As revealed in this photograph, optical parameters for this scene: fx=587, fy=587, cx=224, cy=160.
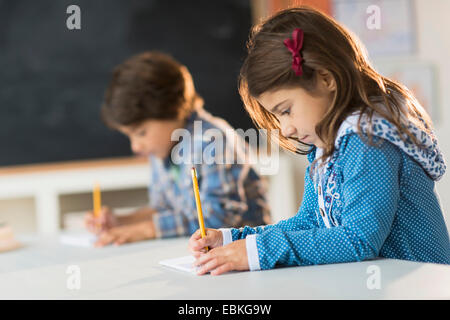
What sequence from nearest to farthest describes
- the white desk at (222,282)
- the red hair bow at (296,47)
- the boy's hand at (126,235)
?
the white desk at (222,282) < the red hair bow at (296,47) < the boy's hand at (126,235)

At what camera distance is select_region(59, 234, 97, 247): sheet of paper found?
155 cm

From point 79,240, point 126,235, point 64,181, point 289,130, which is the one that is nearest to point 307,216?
point 289,130

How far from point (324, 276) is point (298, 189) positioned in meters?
2.45

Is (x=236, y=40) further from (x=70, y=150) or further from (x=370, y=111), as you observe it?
(x=370, y=111)

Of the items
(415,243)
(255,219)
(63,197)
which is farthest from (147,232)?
(63,197)

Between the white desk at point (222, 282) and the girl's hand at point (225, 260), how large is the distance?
2 centimetres

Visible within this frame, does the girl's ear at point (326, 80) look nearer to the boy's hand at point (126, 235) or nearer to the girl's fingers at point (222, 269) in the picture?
the girl's fingers at point (222, 269)

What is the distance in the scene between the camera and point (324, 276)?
33.8 inches

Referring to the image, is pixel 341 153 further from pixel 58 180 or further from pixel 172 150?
pixel 58 180

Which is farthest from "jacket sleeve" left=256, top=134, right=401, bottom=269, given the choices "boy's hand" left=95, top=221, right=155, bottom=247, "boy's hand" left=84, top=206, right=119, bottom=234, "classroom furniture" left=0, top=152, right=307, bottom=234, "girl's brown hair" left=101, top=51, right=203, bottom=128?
"classroom furniture" left=0, top=152, right=307, bottom=234

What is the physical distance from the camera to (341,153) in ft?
3.34

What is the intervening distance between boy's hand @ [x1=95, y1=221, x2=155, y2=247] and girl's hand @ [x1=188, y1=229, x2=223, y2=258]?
51 cm

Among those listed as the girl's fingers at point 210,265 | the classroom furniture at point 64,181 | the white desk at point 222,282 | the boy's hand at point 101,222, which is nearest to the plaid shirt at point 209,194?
the boy's hand at point 101,222

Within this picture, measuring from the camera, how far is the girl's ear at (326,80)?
106 centimetres
